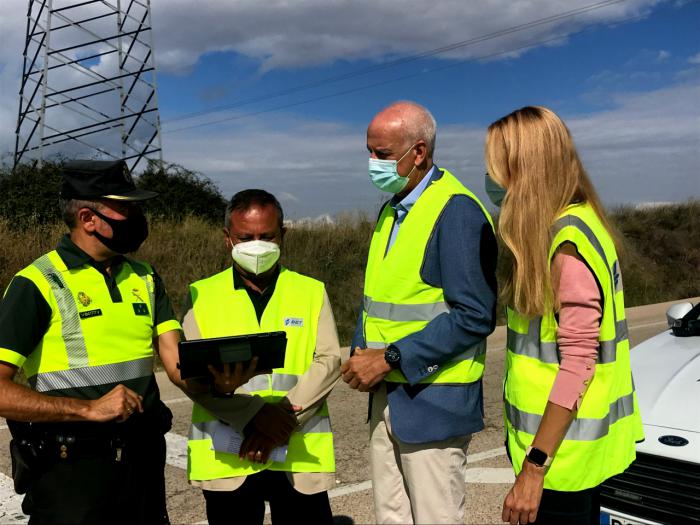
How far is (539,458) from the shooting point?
7.32 feet

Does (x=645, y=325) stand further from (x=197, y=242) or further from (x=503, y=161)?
(x=503, y=161)

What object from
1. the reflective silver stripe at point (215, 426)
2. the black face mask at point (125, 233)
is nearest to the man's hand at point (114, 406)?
the reflective silver stripe at point (215, 426)

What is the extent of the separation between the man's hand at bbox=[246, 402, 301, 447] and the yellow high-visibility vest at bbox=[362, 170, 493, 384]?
0.45 m

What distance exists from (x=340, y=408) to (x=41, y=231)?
8903 millimetres

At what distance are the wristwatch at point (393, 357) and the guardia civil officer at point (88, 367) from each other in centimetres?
91

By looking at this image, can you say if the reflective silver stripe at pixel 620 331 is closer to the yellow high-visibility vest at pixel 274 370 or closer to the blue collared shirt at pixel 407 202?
the blue collared shirt at pixel 407 202

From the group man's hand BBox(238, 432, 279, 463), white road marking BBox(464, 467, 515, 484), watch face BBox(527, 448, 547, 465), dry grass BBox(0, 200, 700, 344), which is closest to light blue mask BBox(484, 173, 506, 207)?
watch face BBox(527, 448, 547, 465)

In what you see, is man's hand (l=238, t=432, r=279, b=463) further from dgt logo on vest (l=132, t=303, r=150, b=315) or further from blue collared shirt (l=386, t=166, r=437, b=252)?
blue collared shirt (l=386, t=166, r=437, b=252)

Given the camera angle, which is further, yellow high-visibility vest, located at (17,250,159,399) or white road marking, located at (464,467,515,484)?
white road marking, located at (464,467,515,484)

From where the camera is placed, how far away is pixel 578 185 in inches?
93.2

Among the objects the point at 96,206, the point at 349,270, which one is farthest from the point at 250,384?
the point at 349,270

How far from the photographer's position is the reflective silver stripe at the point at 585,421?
227 centimetres

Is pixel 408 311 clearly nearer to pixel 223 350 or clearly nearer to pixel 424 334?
pixel 424 334

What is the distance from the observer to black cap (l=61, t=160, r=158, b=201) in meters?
2.64
